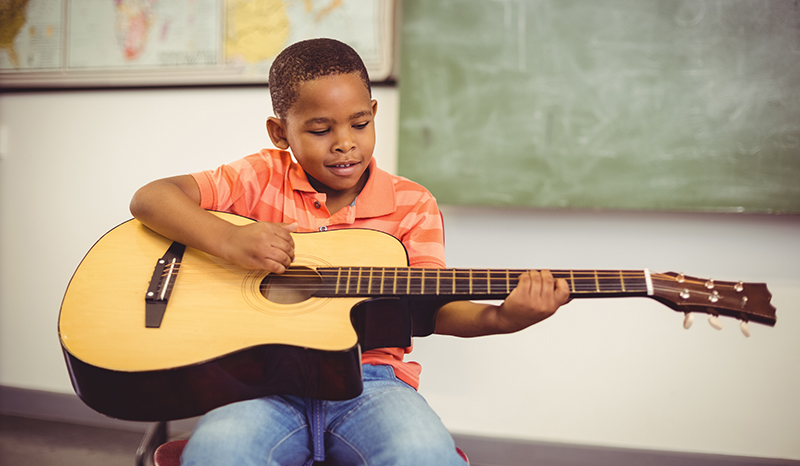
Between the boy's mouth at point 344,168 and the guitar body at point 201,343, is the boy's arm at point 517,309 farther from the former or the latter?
the boy's mouth at point 344,168

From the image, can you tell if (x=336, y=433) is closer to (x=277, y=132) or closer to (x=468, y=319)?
(x=468, y=319)

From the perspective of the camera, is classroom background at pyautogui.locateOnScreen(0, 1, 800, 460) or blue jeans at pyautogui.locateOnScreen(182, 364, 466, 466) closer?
blue jeans at pyautogui.locateOnScreen(182, 364, 466, 466)

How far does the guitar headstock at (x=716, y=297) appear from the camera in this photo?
0.92 metres

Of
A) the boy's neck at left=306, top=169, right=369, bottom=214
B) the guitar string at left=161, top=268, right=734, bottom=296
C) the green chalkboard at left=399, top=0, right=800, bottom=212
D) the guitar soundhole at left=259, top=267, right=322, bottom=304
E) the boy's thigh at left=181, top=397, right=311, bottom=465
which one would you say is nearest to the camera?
the boy's thigh at left=181, top=397, right=311, bottom=465

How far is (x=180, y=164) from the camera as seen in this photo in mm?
2107

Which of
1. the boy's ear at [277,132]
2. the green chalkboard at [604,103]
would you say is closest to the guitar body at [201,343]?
the boy's ear at [277,132]

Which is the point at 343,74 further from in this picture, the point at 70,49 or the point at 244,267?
the point at 70,49

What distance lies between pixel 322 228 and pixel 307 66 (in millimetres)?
400

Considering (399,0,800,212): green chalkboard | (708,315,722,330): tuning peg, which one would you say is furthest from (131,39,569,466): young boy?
(399,0,800,212): green chalkboard

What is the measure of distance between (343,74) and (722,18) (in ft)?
4.23

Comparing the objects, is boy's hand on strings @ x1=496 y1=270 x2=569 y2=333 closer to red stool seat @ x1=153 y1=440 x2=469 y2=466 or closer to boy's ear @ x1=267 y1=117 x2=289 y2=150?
red stool seat @ x1=153 y1=440 x2=469 y2=466

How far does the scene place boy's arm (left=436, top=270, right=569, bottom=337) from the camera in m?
1.01

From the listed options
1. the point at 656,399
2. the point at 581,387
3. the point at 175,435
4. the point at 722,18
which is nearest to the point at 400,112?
the point at 722,18

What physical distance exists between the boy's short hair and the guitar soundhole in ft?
1.47
